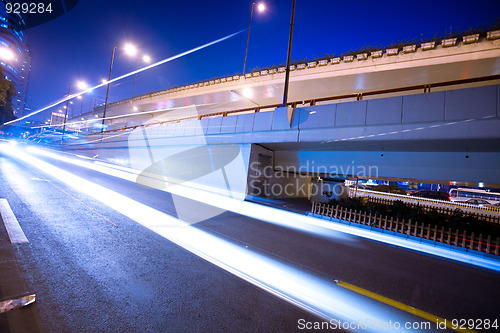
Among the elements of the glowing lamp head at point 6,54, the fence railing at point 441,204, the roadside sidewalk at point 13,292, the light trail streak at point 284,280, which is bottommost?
the light trail streak at point 284,280

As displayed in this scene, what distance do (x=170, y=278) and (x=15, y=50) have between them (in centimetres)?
17510

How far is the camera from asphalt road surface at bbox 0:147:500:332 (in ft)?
9.54

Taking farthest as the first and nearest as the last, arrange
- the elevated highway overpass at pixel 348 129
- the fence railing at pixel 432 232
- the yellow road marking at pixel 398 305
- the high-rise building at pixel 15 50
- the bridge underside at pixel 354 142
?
the high-rise building at pixel 15 50, the elevated highway overpass at pixel 348 129, the bridge underside at pixel 354 142, the fence railing at pixel 432 232, the yellow road marking at pixel 398 305

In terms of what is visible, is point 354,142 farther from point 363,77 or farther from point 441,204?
point 441,204

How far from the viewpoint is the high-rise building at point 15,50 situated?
81.3 m

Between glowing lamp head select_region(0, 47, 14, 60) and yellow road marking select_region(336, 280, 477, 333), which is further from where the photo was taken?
glowing lamp head select_region(0, 47, 14, 60)

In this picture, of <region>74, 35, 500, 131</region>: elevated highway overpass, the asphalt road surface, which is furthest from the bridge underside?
the asphalt road surface

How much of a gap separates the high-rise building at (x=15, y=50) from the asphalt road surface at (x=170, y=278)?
237 feet

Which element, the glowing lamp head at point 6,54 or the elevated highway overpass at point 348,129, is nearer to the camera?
the elevated highway overpass at point 348,129

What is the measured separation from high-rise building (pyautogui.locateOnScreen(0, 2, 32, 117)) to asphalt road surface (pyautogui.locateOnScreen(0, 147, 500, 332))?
72.4 metres

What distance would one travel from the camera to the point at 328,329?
307 centimetres

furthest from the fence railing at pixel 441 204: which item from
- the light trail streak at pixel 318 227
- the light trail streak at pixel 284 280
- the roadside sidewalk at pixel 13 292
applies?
the roadside sidewalk at pixel 13 292

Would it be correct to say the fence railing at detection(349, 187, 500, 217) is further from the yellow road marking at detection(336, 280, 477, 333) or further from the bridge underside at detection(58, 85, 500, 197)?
the yellow road marking at detection(336, 280, 477, 333)

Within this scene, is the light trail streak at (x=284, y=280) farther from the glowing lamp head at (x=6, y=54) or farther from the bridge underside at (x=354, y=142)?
the glowing lamp head at (x=6, y=54)
